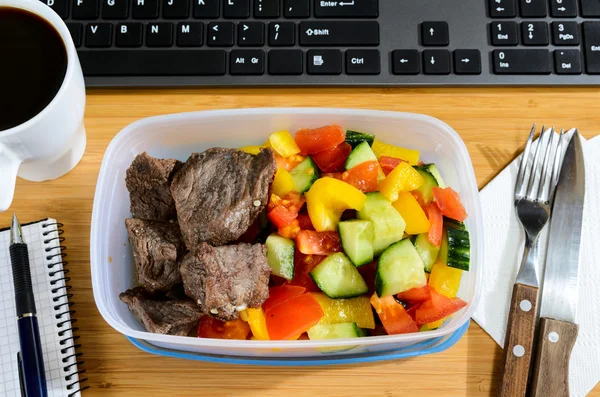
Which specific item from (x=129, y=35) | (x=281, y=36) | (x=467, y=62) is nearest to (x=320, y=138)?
(x=281, y=36)

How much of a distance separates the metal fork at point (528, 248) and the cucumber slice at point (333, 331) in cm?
30

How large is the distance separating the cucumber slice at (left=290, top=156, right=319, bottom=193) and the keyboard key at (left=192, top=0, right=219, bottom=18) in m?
0.38

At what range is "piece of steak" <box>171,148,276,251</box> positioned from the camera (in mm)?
1054

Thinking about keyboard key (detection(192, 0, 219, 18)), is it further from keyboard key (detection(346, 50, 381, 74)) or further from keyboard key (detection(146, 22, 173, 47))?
keyboard key (detection(346, 50, 381, 74))

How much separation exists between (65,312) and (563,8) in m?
1.17

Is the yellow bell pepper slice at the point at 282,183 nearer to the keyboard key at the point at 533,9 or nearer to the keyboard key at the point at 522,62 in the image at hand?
the keyboard key at the point at 522,62

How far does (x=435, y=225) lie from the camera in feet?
3.61

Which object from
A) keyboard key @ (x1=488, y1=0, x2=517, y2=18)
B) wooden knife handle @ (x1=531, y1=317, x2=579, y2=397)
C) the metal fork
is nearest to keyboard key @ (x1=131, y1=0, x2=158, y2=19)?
keyboard key @ (x1=488, y1=0, x2=517, y2=18)

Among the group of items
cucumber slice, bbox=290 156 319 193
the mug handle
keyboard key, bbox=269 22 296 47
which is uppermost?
keyboard key, bbox=269 22 296 47

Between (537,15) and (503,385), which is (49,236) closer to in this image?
(503,385)

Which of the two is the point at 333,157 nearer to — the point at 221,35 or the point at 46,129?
the point at 221,35

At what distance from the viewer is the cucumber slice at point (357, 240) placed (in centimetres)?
105

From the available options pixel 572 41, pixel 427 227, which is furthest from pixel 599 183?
pixel 427 227

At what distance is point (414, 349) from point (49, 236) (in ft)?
2.37
